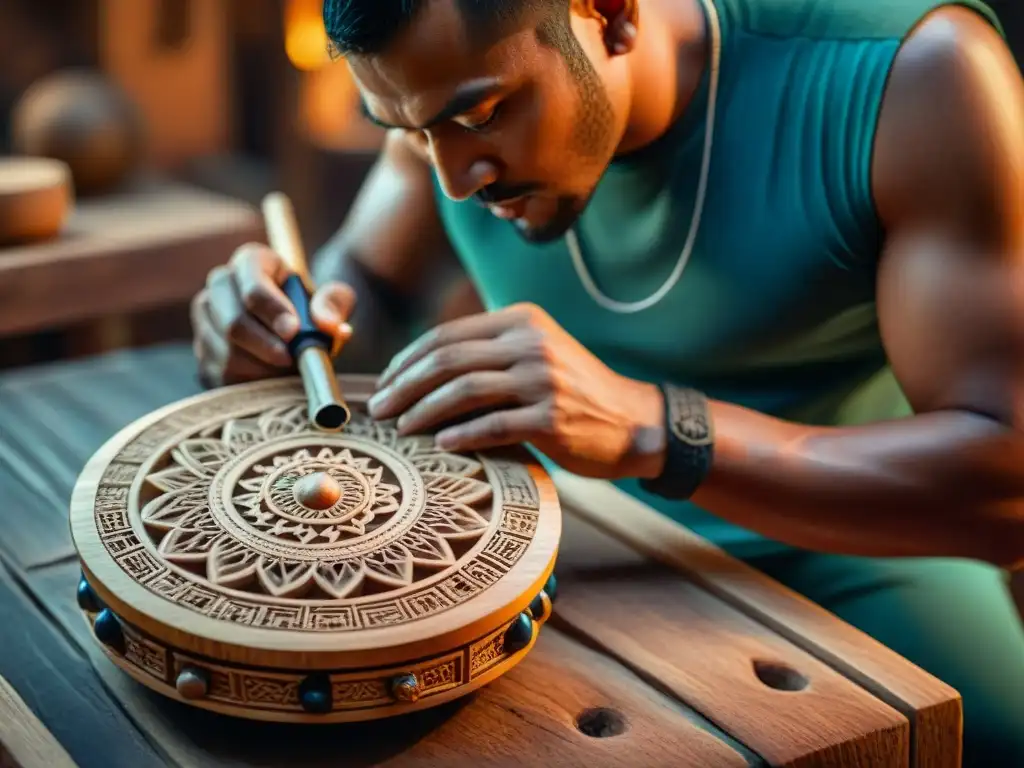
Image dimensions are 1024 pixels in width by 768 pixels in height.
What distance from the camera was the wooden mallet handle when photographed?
1208mm

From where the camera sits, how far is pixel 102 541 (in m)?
1.04

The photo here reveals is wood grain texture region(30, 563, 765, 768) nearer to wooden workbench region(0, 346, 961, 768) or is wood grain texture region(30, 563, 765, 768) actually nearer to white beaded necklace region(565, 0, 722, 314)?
wooden workbench region(0, 346, 961, 768)

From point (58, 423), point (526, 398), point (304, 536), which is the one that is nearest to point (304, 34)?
point (58, 423)

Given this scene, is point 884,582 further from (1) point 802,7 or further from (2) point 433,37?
(2) point 433,37

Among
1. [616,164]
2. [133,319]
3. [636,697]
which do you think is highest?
[616,164]

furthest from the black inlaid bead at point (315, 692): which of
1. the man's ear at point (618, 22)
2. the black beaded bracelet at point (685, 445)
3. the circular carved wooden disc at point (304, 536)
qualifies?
the man's ear at point (618, 22)

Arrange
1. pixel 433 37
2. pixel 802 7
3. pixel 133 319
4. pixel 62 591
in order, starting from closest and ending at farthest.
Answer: pixel 433 37 < pixel 62 591 < pixel 802 7 < pixel 133 319

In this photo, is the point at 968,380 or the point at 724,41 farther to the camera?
the point at 724,41

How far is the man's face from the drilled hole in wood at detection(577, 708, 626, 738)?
49 cm

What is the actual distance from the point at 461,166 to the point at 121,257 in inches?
44.0

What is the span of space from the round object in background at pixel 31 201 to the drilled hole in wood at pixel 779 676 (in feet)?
4.68

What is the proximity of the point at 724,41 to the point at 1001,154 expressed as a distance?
0.32 m

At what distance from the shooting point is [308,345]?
1.31 metres

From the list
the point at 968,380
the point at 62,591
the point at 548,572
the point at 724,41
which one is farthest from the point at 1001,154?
the point at 62,591
